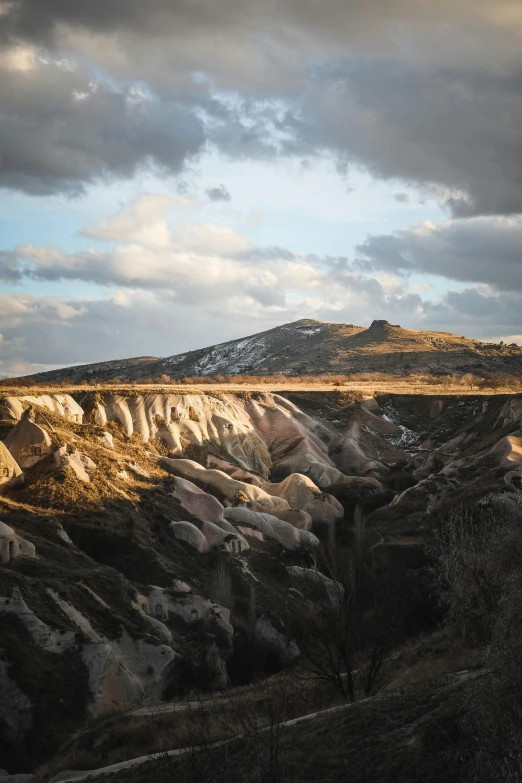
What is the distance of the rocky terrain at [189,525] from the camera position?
2959 centimetres

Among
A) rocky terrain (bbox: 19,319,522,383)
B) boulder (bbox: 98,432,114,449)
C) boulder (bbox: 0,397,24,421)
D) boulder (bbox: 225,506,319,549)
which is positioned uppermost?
rocky terrain (bbox: 19,319,522,383)

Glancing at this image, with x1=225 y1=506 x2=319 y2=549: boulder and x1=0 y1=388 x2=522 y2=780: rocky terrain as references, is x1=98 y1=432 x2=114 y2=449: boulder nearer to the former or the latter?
x1=0 y1=388 x2=522 y2=780: rocky terrain

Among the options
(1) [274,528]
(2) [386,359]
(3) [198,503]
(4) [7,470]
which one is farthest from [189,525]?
(2) [386,359]

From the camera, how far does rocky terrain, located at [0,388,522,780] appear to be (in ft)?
97.1

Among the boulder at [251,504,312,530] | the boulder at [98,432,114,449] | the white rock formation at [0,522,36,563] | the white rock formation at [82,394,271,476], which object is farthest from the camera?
the white rock formation at [82,394,271,476]

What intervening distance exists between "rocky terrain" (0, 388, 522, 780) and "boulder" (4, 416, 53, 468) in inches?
4.2

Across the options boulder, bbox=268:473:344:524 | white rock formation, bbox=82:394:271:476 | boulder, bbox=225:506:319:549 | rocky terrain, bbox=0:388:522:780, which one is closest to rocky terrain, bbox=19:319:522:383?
rocky terrain, bbox=0:388:522:780

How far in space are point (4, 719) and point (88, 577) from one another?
35.8 ft

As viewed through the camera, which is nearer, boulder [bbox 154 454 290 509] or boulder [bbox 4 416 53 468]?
boulder [bbox 4 416 53 468]

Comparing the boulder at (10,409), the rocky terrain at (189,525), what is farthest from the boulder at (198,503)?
the boulder at (10,409)

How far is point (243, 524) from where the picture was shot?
2186 inches

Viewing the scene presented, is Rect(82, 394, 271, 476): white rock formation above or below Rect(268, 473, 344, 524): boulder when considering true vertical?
above

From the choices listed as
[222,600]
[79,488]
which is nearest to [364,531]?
[222,600]

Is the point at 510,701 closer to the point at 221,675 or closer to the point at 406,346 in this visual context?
the point at 221,675
